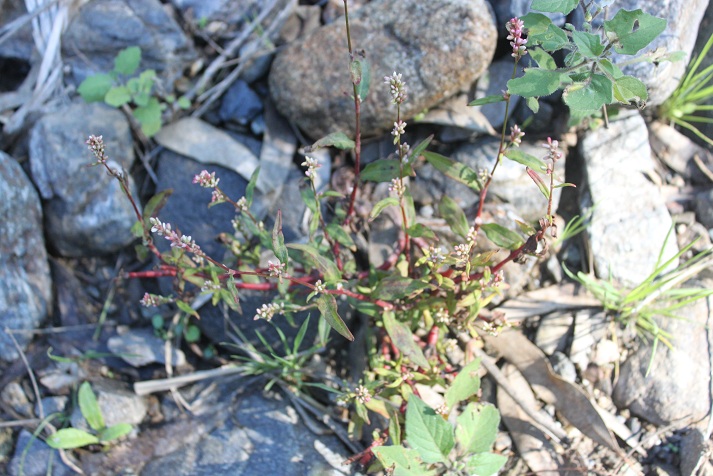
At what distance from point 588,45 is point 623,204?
55.6 inches

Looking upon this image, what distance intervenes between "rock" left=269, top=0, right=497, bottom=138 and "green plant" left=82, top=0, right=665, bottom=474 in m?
0.50

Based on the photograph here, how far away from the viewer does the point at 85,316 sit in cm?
346

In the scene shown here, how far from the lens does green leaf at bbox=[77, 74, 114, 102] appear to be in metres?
3.41

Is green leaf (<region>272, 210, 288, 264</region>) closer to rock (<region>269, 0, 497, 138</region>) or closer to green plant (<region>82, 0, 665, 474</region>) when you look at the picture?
green plant (<region>82, 0, 665, 474</region>)

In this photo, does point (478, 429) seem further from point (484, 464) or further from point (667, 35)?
point (667, 35)

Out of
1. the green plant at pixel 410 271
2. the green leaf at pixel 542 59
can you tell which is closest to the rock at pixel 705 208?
the green plant at pixel 410 271

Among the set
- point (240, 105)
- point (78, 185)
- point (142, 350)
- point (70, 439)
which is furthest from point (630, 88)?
point (70, 439)

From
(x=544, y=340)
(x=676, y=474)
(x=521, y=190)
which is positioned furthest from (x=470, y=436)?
(x=521, y=190)

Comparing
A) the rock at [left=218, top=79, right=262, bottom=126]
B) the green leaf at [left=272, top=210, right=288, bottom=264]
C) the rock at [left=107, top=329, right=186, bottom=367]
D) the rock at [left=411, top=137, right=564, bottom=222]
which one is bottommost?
the rock at [left=107, top=329, right=186, bottom=367]

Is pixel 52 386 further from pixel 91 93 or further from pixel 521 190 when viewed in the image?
pixel 521 190

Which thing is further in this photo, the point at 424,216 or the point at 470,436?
the point at 424,216

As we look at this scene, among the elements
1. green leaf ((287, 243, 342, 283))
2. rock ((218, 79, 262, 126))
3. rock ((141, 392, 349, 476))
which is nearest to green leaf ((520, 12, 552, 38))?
green leaf ((287, 243, 342, 283))

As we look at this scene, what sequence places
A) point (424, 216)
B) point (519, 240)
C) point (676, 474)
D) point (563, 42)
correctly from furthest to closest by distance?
point (424, 216)
point (676, 474)
point (519, 240)
point (563, 42)

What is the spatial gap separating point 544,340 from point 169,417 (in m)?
2.05
